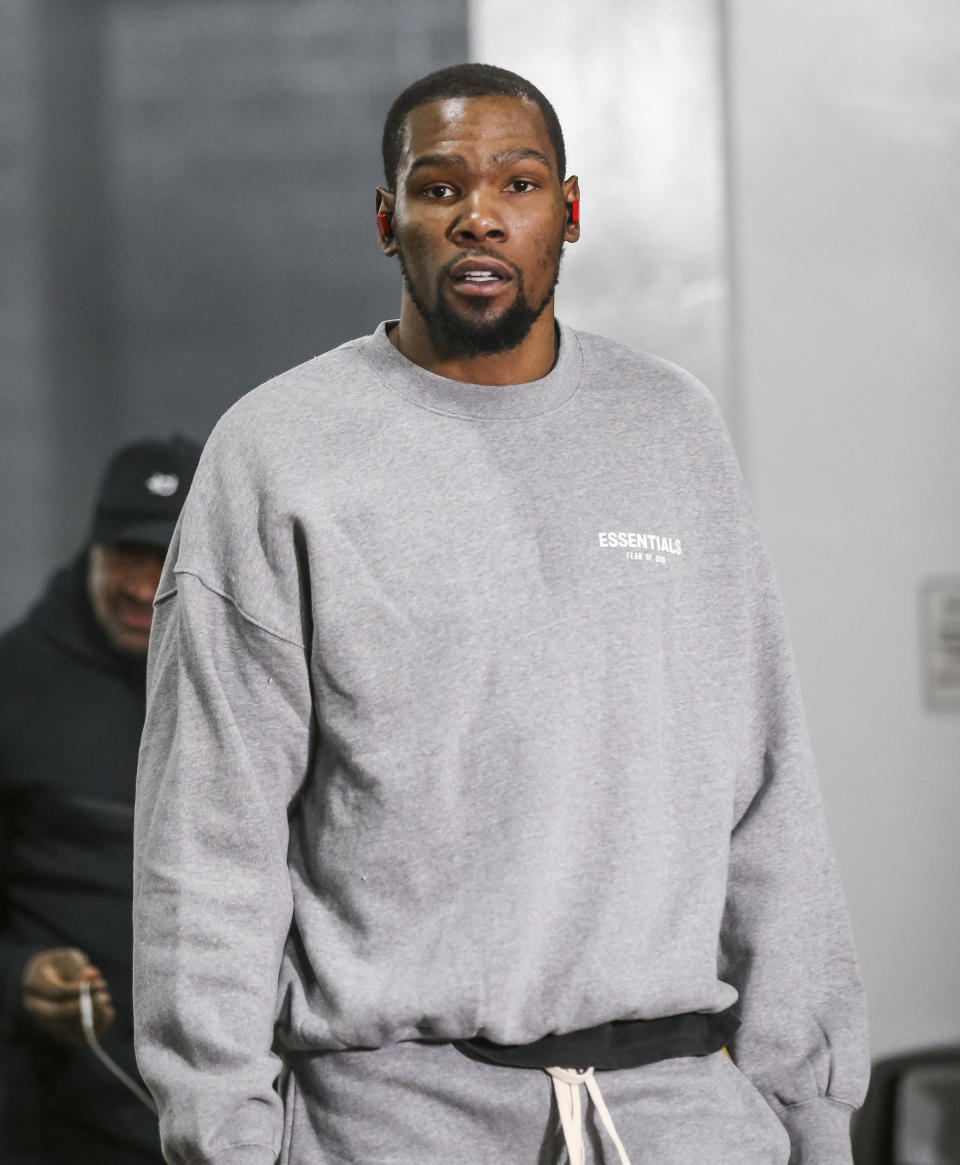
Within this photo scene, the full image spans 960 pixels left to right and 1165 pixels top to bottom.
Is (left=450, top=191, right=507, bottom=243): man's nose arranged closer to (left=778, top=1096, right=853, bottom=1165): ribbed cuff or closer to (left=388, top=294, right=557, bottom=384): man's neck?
(left=388, top=294, right=557, bottom=384): man's neck

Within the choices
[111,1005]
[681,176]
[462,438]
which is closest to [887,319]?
[681,176]

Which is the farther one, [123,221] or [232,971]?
[123,221]

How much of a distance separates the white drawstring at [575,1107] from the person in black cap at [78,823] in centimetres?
114

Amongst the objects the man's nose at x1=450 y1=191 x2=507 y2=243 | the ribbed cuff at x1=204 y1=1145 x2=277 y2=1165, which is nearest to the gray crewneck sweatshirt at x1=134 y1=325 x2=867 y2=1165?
the ribbed cuff at x1=204 y1=1145 x2=277 y2=1165

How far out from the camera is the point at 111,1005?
1927mm

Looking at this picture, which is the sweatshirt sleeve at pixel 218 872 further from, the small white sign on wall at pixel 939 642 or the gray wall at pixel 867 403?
the small white sign on wall at pixel 939 642

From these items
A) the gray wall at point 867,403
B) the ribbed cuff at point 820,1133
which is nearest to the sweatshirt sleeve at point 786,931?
the ribbed cuff at point 820,1133

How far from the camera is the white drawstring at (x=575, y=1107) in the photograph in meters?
0.92

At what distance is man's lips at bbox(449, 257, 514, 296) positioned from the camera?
988 millimetres

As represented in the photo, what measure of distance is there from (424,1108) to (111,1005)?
114 centimetres

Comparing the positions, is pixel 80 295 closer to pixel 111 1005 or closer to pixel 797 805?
pixel 111 1005

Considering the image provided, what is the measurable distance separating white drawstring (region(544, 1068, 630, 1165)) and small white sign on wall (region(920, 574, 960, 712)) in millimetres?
1395

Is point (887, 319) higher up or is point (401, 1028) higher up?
point (887, 319)

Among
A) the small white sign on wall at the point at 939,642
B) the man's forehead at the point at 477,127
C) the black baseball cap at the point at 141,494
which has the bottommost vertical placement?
the small white sign on wall at the point at 939,642
